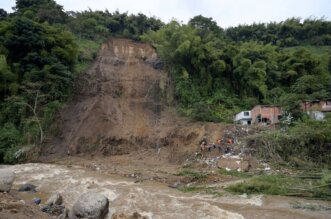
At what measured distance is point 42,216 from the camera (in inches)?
389

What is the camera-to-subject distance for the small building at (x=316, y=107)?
24170 mm

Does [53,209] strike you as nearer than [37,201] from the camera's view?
Yes

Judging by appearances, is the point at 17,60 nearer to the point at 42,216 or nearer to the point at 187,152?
the point at 187,152

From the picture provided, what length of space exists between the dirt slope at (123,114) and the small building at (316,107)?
6.99 metres

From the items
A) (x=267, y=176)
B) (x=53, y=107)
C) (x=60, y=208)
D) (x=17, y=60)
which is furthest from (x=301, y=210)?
(x=17, y=60)

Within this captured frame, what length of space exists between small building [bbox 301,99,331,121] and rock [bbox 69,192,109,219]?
17.6 meters

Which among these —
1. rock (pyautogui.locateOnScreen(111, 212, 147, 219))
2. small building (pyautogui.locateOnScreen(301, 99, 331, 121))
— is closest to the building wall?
small building (pyautogui.locateOnScreen(301, 99, 331, 121))

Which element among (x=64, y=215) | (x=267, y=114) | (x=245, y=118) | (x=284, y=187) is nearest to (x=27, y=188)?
(x=64, y=215)

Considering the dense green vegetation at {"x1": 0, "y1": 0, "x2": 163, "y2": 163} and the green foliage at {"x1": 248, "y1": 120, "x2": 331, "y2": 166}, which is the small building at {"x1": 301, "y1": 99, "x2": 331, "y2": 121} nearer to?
the green foliage at {"x1": 248, "y1": 120, "x2": 331, "y2": 166}

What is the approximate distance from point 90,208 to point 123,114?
1614 cm

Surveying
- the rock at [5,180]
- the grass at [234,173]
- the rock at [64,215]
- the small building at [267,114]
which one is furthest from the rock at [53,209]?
the small building at [267,114]

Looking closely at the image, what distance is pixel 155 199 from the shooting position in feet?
44.0

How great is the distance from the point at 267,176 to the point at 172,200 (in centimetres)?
502

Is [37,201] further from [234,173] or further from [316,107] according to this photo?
[316,107]
